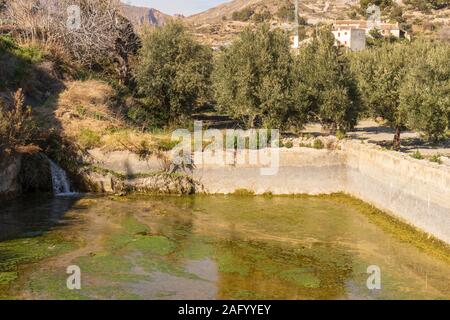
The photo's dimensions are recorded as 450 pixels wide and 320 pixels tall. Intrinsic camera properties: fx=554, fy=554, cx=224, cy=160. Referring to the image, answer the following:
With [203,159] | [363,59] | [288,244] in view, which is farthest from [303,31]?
[288,244]

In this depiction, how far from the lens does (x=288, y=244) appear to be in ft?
62.1

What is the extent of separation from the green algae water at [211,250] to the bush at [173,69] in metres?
10.3

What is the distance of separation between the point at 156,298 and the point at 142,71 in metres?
21.3

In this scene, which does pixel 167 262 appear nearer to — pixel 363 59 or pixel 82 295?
pixel 82 295

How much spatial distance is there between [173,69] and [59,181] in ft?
35.7

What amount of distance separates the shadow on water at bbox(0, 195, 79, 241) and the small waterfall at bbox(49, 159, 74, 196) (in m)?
0.92

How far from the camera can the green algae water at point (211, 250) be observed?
587 inches

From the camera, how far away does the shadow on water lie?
19266mm

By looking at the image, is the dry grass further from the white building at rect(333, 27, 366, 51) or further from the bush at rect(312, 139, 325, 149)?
the white building at rect(333, 27, 366, 51)

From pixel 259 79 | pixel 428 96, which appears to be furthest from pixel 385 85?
pixel 259 79

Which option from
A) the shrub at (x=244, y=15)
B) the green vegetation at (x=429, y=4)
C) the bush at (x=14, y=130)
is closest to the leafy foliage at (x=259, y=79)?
the bush at (x=14, y=130)

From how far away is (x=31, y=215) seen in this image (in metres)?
21.2

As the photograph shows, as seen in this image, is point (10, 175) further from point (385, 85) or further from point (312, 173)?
point (385, 85)

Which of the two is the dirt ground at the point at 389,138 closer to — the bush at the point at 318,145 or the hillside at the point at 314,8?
the bush at the point at 318,145
